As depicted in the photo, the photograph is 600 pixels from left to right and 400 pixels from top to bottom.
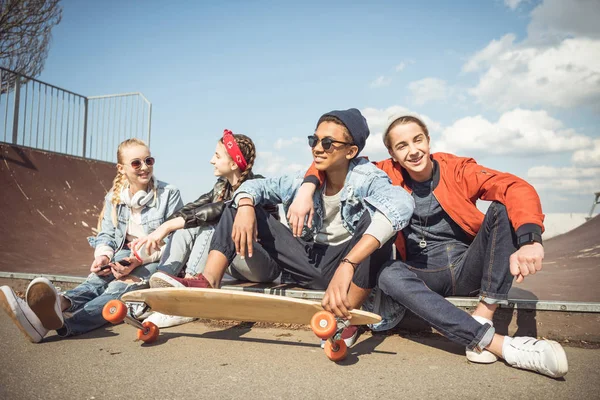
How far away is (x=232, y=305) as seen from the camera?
183 cm

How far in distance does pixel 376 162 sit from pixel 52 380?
1951 millimetres

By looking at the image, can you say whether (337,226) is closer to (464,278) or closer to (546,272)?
(464,278)

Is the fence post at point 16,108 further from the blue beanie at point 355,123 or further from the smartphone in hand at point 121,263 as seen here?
the blue beanie at point 355,123

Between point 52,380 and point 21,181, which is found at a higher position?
point 21,181

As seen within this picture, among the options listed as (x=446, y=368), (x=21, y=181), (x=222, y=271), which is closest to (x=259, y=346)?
(x=222, y=271)

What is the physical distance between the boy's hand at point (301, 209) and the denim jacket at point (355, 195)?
137 mm

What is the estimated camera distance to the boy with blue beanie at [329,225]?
6.32ft

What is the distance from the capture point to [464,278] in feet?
6.93

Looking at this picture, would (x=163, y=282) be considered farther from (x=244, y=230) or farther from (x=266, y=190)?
(x=266, y=190)

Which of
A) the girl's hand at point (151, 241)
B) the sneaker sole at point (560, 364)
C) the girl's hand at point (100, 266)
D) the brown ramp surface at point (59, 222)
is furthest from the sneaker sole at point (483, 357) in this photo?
the girl's hand at point (100, 266)

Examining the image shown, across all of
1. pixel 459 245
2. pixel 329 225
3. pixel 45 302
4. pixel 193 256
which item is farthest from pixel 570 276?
pixel 45 302

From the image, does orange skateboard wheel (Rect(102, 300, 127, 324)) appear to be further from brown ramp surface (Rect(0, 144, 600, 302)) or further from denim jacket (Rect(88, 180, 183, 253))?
brown ramp surface (Rect(0, 144, 600, 302))

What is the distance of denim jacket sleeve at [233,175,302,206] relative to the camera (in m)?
2.39

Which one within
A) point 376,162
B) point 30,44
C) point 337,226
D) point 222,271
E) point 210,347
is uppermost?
point 30,44
